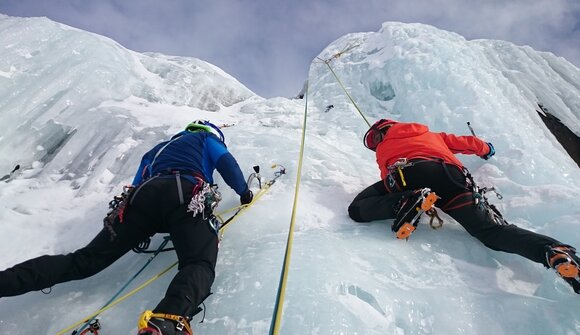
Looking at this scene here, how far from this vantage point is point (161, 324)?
5.11ft

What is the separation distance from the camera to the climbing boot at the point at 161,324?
1515 mm

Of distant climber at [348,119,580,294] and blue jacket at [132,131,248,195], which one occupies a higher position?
blue jacket at [132,131,248,195]

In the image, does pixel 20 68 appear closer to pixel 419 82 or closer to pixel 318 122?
pixel 318 122

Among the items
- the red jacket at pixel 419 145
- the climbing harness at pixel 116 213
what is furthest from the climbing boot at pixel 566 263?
the climbing harness at pixel 116 213

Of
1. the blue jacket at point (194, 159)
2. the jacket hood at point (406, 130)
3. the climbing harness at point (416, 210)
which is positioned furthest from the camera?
the jacket hood at point (406, 130)

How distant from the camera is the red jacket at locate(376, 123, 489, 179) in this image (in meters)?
3.08

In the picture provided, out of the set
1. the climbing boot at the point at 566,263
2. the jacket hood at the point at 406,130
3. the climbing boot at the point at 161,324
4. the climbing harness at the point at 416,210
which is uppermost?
the jacket hood at the point at 406,130

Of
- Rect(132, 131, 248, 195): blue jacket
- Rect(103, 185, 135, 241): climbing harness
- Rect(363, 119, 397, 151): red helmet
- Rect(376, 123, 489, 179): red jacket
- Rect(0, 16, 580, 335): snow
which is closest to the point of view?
Rect(0, 16, 580, 335): snow

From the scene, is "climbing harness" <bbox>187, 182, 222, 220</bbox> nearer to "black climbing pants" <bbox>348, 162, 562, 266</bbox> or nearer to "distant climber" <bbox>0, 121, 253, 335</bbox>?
"distant climber" <bbox>0, 121, 253, 335</bbox>

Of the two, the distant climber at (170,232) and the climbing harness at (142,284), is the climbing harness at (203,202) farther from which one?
the climbing harness at (142,284)

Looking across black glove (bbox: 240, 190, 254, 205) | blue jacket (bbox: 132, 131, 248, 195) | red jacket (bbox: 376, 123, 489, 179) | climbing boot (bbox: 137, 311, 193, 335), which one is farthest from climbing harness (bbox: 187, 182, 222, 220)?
red jacket (bbox: 376, 123, 489, 179)

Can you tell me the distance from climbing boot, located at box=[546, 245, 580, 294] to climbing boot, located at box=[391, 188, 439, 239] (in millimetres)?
785

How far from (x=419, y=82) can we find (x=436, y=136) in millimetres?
3554

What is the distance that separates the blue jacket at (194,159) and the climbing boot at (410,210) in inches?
52.7
